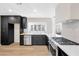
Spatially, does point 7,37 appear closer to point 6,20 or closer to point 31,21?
point 6,20

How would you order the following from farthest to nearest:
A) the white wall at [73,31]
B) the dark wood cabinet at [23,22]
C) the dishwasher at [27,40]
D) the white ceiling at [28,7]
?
the dark wood cabinet at [23,22] < the dishwasher at [27,40] < the white ceiling at [28,7] < the white wall at [73,31]

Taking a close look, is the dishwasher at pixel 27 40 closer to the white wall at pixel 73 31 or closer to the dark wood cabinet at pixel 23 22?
the dark wood cabinet at pixel 23 22

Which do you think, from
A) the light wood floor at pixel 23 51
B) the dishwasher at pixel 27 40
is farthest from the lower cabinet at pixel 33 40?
the light wood floor at pixel 23 51

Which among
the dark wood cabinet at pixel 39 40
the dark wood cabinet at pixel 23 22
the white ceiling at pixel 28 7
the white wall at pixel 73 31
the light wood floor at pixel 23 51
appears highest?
the white ceiling at pixel 28 7

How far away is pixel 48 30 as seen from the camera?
330 inches

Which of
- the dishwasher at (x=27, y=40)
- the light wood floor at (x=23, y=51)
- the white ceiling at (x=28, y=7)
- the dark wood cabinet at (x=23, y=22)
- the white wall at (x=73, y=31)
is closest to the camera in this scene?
the white wall at (x=73, y=31)

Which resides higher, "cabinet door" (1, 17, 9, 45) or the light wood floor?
"cabinet door" (1, 17, 9, 45)

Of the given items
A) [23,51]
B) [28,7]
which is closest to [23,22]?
[23,51]

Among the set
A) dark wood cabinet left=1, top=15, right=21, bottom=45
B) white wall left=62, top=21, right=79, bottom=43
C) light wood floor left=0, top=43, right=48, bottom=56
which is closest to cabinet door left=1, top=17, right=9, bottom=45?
dark wood cabinet left=1, top=15, right=21, bottom=45

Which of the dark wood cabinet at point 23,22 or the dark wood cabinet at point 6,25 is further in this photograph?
the dark wood cabinet at point 23,22

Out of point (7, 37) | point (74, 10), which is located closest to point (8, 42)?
point (7, 37)

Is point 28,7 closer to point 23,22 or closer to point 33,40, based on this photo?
point 33,40

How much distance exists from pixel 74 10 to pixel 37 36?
17.4 feet

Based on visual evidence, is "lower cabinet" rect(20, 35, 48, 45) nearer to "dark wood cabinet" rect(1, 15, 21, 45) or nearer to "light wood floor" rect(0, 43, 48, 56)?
"dark wood cabinet" rect(1, 15, 21, 45)
